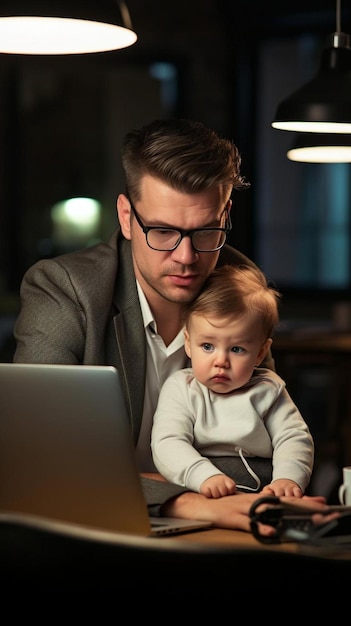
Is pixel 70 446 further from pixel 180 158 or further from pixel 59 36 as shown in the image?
pixel 59 36

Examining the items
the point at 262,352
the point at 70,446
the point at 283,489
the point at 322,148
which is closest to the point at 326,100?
the point at 322,148

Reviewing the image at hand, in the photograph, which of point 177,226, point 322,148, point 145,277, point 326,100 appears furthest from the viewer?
point 322,148

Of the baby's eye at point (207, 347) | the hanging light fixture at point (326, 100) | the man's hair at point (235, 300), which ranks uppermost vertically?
the hanging light fixture at point (326, 100)

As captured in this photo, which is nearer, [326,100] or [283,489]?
[283,489]

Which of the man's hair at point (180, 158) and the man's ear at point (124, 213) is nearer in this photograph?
the man's hair at point (180, 158)

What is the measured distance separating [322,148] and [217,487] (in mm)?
1531

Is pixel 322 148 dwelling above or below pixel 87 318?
above

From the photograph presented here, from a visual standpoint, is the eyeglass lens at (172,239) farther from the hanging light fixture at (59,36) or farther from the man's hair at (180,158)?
the hanging light fixture at (59,36)

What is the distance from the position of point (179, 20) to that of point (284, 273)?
1.86 metres

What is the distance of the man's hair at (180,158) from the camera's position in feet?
7.54

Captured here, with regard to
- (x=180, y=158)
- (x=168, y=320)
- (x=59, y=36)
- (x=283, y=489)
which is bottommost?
(x=283, y=489)

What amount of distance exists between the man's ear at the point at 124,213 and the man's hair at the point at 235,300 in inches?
10.7

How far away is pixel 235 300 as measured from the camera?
2189 millimetres

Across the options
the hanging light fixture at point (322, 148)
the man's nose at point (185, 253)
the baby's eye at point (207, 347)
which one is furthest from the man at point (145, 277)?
the hanging light fixture at point (322, 148)
